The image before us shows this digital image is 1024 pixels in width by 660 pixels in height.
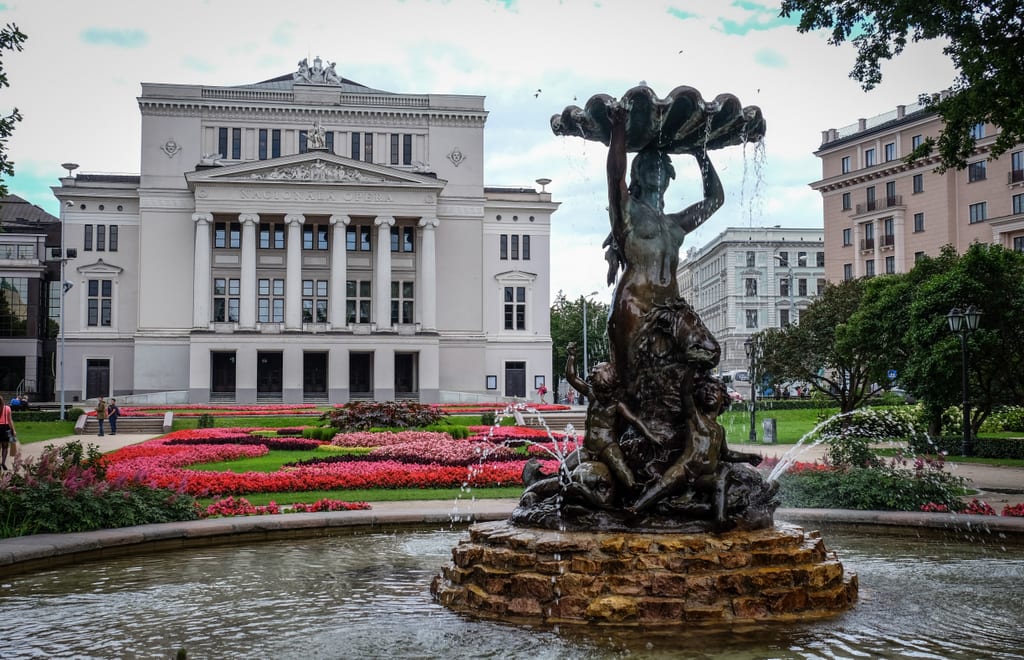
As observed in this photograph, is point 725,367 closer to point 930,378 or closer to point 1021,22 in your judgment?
point 930,378

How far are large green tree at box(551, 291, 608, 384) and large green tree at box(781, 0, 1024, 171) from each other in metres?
61.5

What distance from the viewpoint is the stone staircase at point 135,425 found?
3734 cm

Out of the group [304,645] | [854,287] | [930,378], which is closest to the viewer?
[304,645]

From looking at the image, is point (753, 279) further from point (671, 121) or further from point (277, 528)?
point (671, 121)

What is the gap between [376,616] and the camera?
7023mm

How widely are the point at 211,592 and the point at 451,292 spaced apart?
183ft

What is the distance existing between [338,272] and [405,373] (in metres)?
8.44

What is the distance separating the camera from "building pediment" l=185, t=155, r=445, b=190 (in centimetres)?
5819

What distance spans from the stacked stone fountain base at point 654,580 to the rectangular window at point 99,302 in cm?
6113

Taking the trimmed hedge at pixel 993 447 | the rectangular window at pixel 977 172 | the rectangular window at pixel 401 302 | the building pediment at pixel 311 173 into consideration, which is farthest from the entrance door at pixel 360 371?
the trimmed hedge at pixel 993 447

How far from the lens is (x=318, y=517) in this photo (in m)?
11.3

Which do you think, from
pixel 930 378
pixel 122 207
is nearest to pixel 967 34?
pixel 930 378

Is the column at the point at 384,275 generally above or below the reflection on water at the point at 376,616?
above

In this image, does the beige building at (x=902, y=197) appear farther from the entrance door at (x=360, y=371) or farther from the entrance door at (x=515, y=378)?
the entrance door at (x=360, y=371)
